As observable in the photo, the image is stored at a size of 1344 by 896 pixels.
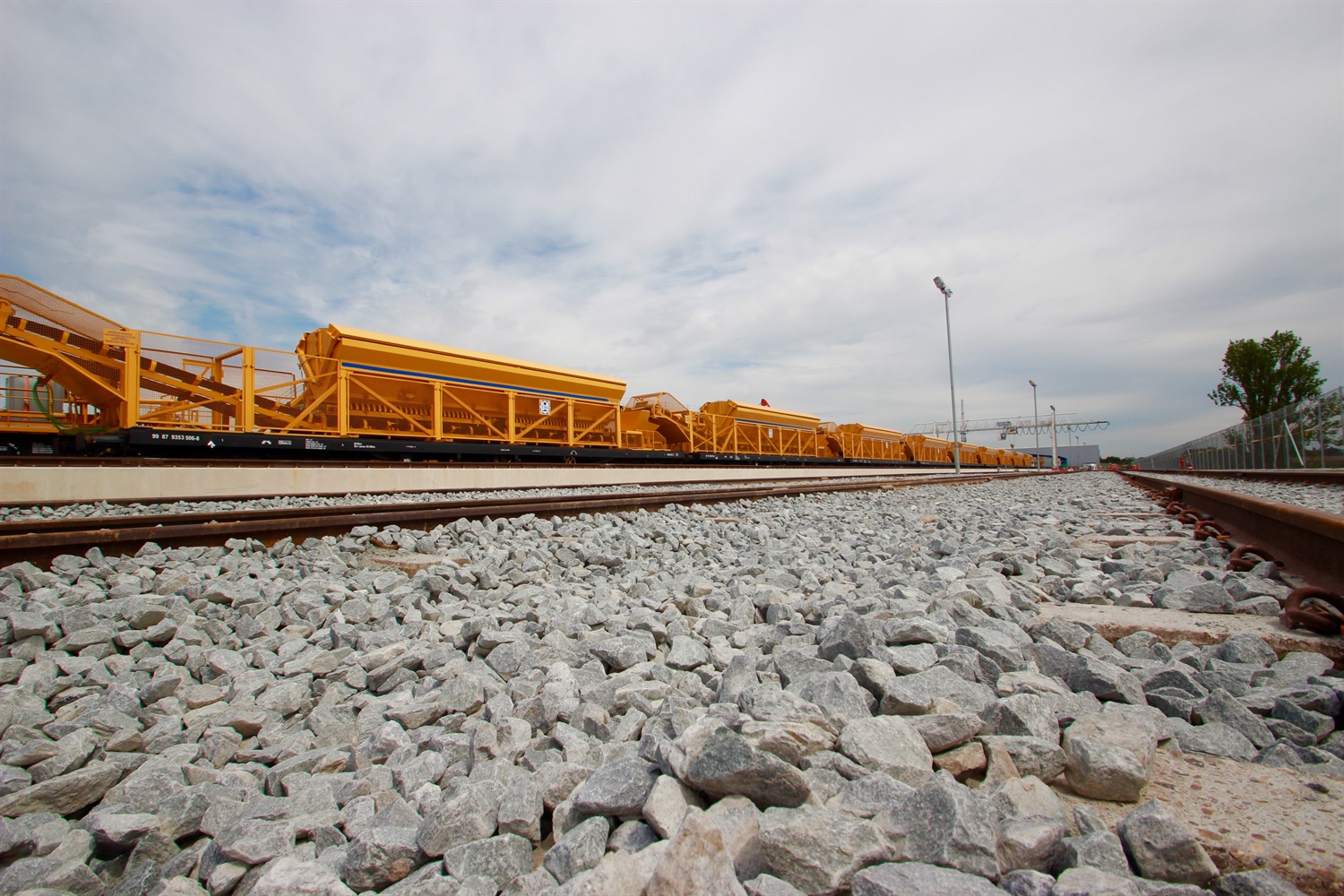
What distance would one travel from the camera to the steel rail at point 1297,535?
2.75 meters

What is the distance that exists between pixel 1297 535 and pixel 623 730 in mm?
3786

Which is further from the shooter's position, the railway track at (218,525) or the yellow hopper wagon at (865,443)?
the yellow hopper wagon at (865,443)

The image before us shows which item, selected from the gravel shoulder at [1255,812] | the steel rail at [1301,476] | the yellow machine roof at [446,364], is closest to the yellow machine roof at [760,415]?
the yellow machine roof at [446,364]

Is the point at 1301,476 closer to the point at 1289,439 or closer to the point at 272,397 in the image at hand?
the point at 1289,439

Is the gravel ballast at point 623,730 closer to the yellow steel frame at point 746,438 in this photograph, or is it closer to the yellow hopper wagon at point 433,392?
the yellow hopper wagon at point 433,392

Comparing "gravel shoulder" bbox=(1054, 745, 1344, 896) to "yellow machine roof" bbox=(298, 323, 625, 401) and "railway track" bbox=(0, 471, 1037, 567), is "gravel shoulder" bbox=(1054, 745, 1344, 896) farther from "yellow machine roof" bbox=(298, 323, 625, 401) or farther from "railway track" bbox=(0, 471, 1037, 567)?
"yellow machine roof" bbox=(298, 323, 625, 401)

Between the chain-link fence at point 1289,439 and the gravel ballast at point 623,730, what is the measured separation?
1928cm

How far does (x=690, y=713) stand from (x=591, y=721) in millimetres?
333

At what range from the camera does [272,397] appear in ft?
38.6

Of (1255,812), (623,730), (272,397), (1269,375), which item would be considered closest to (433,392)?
(272,397)

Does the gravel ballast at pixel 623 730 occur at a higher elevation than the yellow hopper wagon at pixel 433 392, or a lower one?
lower

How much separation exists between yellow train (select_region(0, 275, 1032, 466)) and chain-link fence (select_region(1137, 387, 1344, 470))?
1837 cm

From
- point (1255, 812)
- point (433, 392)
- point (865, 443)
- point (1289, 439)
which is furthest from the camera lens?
point (865, 443)

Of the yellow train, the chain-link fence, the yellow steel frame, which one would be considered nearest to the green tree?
the chain-link fence
